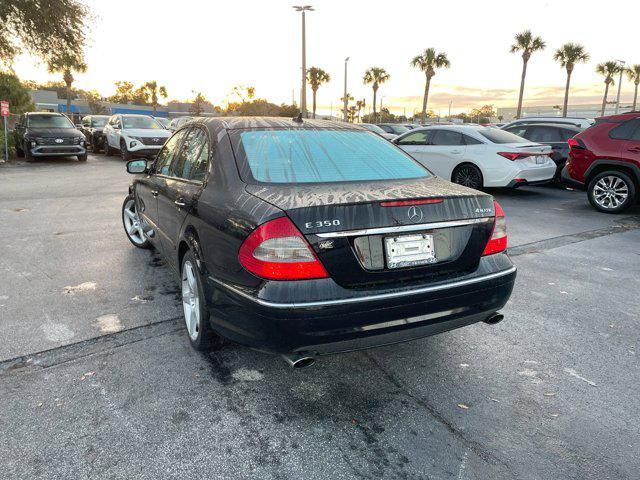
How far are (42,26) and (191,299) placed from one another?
1886 centimetres

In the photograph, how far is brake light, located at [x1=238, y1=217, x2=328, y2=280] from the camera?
242cm

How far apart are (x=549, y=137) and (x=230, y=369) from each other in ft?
37.2

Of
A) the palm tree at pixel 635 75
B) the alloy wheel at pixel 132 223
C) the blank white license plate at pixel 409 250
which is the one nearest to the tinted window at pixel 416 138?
the alloy wheel at pixel 132 223

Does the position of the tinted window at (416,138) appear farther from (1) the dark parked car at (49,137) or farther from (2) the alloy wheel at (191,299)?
(1) the dark parked car at (49,137)

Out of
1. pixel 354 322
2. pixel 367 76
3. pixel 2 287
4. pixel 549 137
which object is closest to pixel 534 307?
pixel 354 322

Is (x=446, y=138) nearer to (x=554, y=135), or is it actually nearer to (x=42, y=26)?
(x=554, y=135)

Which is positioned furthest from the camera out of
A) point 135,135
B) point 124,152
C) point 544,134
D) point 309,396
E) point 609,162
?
point 124,152

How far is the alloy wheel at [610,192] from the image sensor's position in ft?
28.5

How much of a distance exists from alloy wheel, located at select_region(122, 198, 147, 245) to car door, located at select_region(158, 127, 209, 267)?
1.70 meters

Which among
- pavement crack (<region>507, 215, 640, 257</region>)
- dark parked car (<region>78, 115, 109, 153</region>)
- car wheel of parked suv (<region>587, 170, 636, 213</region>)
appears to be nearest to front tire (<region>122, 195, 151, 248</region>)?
pavement crack (<region>507, 215, 640, 257</region>)

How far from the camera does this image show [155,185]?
4.34m

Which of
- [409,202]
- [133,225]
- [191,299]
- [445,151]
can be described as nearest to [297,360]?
[409,202]

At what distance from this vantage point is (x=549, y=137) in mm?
12008

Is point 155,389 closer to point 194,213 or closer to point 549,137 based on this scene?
point 194,213
